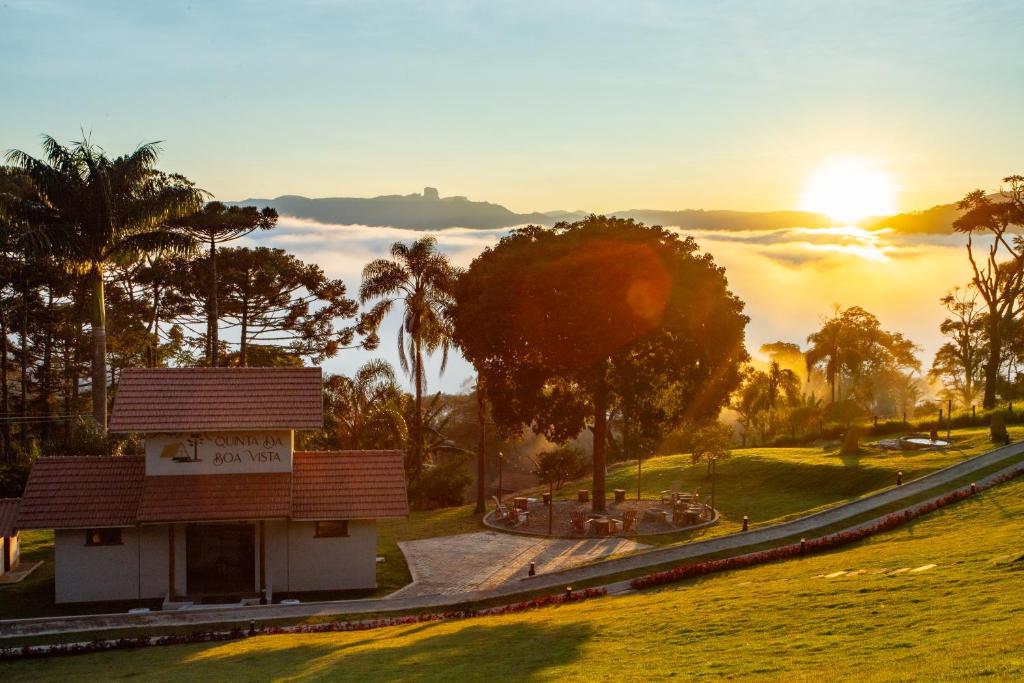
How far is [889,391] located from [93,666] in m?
130

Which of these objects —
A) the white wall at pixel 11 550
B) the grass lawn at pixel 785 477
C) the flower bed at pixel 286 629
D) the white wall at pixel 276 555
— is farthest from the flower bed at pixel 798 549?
the white wall at pixel 11 550

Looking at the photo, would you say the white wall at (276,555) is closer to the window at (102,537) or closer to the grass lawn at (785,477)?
the window at (102,537)

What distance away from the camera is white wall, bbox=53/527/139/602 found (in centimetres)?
3322

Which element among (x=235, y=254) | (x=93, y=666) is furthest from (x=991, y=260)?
(x=93, y=666)

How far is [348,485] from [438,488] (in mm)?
19455

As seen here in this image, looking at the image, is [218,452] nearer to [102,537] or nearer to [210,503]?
[210,503]

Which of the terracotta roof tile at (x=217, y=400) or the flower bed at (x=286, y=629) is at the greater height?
the terracotta roof tile at (x=217, y=400)

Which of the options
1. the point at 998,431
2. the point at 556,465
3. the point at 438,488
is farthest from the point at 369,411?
the point at 998,431

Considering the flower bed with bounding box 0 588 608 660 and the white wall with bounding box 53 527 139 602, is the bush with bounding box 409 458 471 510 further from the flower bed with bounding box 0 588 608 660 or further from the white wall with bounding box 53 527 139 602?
the flower bed with bounding box 0 588 608 660

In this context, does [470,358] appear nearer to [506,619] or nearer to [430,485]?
[430,485]

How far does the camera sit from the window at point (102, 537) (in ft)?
110

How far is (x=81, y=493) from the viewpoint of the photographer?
3412 centimetres

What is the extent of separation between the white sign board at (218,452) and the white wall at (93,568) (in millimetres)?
2752

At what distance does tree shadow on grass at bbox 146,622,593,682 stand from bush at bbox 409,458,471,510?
1072 inches
